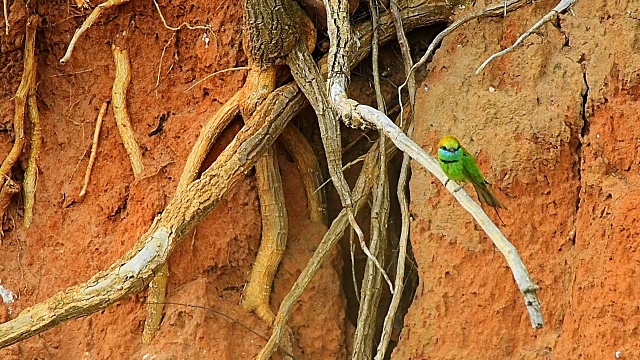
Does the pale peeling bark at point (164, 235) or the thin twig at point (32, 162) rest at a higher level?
the thin twig at point (32, 162)

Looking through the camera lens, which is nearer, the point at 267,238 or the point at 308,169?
the point at 267,238

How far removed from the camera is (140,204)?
14.7 feet

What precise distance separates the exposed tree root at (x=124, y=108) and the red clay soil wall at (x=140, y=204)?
0.05 metres

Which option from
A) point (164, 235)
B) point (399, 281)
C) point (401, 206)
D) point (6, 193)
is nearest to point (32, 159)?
point (6, 193)

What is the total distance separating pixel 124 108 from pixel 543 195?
223 cm

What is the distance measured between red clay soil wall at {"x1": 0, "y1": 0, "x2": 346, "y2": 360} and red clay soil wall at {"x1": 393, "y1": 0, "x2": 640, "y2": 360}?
0.71 m

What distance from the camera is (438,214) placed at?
158 inches

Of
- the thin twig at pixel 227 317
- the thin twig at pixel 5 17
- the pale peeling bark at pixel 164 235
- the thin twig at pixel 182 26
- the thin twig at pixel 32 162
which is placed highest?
the thin twig at pixel 5 17

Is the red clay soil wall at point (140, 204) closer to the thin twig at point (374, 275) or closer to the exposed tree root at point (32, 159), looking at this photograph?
the exposed tree root at point (32, 159)

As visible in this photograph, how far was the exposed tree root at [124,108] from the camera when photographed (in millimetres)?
4590

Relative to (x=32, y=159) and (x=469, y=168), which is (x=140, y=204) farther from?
(x=469, y=168)

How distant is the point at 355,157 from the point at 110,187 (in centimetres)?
130

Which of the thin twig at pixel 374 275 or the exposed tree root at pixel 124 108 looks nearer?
the thin twig at pixel 374 275

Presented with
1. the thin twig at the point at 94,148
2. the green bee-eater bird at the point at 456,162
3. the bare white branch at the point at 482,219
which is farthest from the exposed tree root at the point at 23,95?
the green bee-eater bird at the point at 456,162
